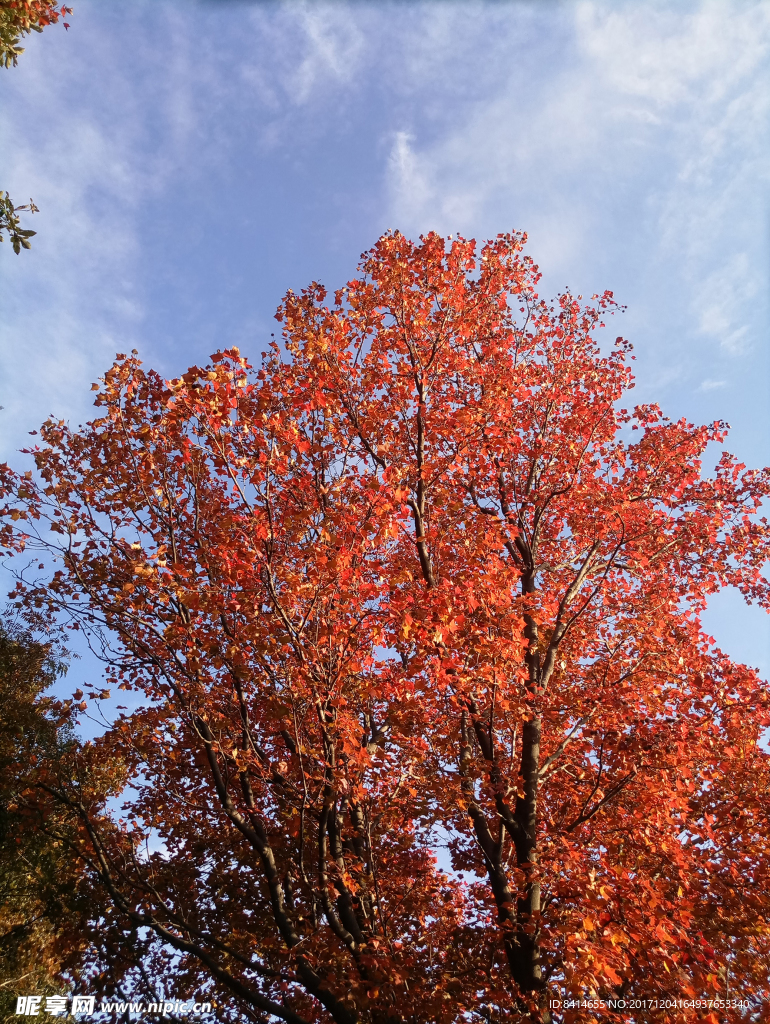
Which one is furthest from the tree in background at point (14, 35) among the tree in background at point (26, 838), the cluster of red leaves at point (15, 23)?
the tree in background at point (26, 838)

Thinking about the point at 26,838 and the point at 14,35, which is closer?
the point at 14,35

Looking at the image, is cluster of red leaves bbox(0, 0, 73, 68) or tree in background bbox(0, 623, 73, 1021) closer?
cluster of red leaves bbox(0, 0, 73, 68)

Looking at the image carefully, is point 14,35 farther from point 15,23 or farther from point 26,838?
point 26,838

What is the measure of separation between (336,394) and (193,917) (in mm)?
10431

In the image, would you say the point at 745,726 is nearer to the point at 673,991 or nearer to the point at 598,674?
the point at 598,674

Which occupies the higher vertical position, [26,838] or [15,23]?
[15,23]

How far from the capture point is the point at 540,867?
8133 mm

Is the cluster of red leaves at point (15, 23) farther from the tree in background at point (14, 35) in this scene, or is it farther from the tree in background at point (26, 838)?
the tree in background at point (26, 838)

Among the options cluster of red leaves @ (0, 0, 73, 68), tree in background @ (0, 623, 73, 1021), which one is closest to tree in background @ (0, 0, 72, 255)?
cluster of red leaves @ (0, 0, 73, 68)

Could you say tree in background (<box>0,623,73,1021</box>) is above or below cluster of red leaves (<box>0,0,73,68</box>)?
below

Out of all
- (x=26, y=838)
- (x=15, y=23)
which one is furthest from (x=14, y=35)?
(x=26, y=838)

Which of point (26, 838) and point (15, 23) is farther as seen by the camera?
point (26, 838)

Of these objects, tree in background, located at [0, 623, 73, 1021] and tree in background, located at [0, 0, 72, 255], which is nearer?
tree in background, located at [0, 0, 72, 255]

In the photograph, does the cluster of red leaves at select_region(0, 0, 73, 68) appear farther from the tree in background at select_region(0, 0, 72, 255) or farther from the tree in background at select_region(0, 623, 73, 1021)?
the tree in background at select_region(0, 623, 73, 1021)
